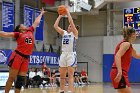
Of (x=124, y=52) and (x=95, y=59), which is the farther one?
(x=95, y=59)

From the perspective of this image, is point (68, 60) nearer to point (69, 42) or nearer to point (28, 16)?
point (69, 42)

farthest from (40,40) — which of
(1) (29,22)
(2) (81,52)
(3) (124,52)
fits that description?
(3) (124,52)

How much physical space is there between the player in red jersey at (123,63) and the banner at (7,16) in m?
15.7

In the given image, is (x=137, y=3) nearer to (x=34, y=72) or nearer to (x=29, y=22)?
(x=29, y=22)

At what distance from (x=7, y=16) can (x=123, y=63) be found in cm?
1590

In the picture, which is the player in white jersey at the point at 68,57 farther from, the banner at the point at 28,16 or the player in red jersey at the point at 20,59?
the banner at the point at 28,16

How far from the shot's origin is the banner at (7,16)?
19.9 meters

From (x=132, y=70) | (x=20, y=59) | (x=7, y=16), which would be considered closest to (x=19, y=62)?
(x=20, y=59)

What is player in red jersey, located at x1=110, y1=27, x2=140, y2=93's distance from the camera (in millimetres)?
4827

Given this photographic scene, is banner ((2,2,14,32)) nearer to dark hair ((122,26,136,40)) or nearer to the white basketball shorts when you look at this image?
the white basketball shorts

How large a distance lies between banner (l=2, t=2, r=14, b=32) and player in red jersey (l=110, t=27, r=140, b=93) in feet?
51.4

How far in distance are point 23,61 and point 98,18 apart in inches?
852

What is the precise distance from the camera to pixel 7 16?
2003 cm

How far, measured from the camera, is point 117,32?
1062 inches
